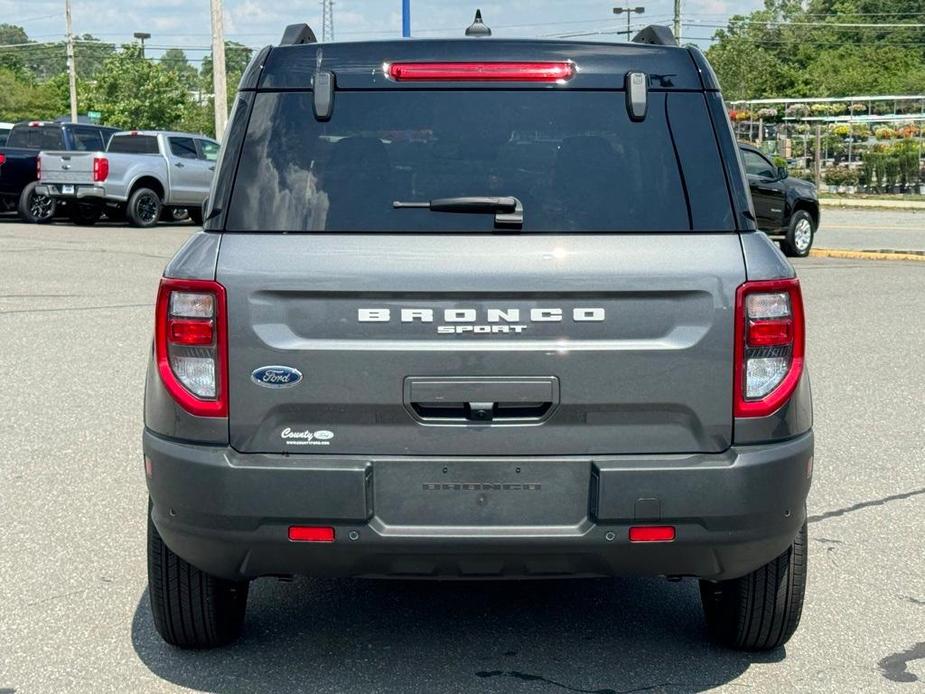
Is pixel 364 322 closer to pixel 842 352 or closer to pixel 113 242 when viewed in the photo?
pixel 842 352

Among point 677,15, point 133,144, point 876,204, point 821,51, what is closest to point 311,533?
point 133,144

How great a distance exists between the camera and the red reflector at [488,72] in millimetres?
4012

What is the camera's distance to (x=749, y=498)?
3.86 meters

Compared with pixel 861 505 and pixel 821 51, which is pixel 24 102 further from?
pixel 861 505

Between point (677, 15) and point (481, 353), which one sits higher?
point (677, 15)

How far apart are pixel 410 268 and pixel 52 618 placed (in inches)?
80.2

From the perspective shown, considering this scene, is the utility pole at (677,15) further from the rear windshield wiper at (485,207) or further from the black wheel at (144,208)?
the rear windshield wiper at (485,207)

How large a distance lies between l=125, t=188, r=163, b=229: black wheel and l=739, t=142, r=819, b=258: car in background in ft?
38.8

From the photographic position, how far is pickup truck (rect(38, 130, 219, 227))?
25.7 metres

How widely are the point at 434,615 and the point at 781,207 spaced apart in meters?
16.7

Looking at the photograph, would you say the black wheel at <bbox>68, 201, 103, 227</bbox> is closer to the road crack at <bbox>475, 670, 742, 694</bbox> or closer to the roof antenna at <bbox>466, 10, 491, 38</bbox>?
the roof antenna at <bbox>466, 10, 491, 38</bbox>

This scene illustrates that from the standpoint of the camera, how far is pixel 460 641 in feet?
15.2

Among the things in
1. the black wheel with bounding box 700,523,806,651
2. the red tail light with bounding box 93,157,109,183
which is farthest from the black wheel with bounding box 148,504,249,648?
the red tail light with bounding box 93,157,109,183

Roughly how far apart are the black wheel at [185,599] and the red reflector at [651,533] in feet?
4.42
